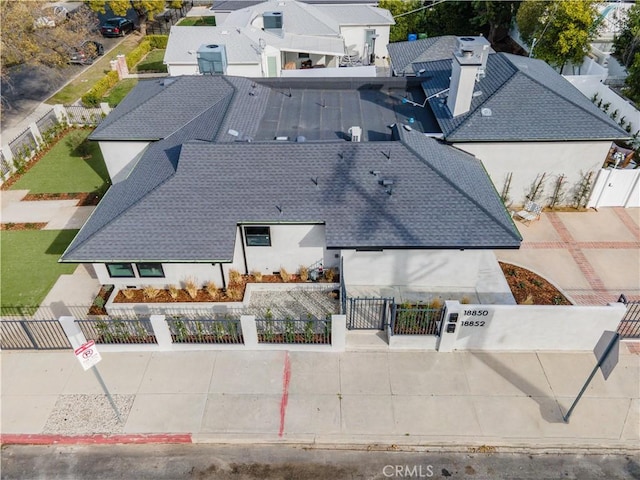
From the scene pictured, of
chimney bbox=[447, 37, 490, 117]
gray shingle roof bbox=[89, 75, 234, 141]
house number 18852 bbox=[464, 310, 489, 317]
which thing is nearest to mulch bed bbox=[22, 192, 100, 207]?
gray shingle roof bbox=[89, 75, 234, 141]

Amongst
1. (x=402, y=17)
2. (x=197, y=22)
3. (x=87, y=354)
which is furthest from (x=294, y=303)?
(x=197, y=22)

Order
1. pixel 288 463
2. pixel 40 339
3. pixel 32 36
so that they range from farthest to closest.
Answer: pixel 32 36 < pixel 40 339 < pixel 288 463

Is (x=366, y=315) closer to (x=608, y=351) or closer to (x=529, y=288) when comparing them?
(x=529, y=288)

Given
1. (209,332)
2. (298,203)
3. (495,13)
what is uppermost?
(495,13)

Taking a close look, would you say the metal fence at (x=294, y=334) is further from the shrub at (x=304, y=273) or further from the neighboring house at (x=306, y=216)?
the neighboring house at (x=306, y=216)

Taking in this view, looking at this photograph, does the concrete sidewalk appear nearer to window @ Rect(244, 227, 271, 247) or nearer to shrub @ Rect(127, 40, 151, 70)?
window @ Rect(244, 227, 271, 247)
